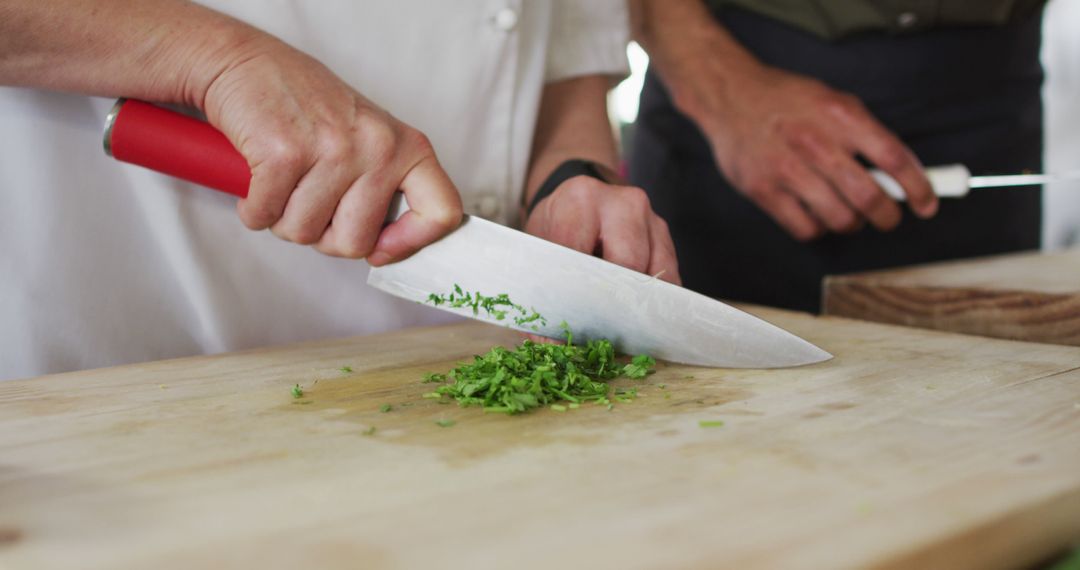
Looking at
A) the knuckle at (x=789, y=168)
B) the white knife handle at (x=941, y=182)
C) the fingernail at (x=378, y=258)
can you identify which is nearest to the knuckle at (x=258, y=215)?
the fingernail at (x=378, y=258)

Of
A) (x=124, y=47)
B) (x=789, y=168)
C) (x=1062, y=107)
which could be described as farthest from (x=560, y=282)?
(x=1062, y=107)

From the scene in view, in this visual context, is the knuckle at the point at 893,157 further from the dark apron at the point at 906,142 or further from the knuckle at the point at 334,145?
the knuckle at the point at 334,145

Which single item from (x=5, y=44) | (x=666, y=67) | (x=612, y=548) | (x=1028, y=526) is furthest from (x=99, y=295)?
(x=666, y=67)

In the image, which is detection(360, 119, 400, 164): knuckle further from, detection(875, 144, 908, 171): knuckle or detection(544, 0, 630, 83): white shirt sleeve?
detection(875, 144, 908, 171): knuckle

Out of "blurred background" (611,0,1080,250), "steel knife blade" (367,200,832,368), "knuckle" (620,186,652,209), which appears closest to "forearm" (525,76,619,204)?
"knuckle" (620,186,652,209)

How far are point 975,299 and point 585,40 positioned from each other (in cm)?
78

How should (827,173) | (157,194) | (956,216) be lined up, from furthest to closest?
(956,216) < (827,173) < (157,194)

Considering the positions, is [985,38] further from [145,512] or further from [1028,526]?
[145,512]

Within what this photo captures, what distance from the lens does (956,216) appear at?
1.92m

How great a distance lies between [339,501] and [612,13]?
3.85 ft

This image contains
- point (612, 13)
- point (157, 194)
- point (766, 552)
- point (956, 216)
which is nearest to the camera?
point (766, 552)

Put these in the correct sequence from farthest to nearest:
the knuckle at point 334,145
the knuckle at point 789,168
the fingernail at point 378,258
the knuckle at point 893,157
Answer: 1. the knuckle at point 789,168
2. the knuckle at point 893,157
3. the fingernail at point 378,258
4. the knuckle at point 334,145

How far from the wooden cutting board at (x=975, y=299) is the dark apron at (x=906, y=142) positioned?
0.93 feet

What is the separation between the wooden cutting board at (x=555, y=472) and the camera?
0.58 m
